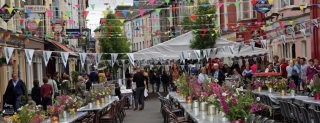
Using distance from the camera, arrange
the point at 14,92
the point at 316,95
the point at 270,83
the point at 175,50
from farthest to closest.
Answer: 1. the point at 175,50
2. the point at 14,92
3. the point at 270,83
4. the point at 316,95

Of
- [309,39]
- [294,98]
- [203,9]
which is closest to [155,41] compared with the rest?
[203,9]

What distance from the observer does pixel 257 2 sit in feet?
83.2

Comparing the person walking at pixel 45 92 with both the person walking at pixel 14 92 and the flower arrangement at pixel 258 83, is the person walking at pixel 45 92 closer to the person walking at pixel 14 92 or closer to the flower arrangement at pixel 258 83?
the person walking at pixel 14 92

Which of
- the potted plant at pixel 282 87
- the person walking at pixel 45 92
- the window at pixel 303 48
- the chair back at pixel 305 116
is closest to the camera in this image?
the chair back at pixel 305 116

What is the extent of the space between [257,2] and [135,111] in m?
7.31

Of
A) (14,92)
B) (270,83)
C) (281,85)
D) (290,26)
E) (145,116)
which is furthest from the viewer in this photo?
(290,26)

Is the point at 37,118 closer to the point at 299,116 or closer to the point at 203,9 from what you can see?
the point at 299,116

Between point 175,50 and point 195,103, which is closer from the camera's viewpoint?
point 195,103

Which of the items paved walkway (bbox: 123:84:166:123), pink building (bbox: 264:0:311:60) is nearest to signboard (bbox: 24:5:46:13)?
paved walkway (bbox: 123:84:166:123)

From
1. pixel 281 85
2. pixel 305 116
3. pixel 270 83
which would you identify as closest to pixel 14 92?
pixel 270 83

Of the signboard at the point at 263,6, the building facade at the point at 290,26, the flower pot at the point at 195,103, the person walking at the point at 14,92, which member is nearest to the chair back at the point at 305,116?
the flower pot at the point at 195,103

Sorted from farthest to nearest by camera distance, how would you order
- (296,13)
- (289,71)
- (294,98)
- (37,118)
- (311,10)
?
1. (296,13)
2. (311,10)
3. (289,71)
4. (294,98)
5. (37,118)

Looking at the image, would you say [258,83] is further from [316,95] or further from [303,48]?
[303,48]

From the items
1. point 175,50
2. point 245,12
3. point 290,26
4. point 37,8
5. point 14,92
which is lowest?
point 14,92
